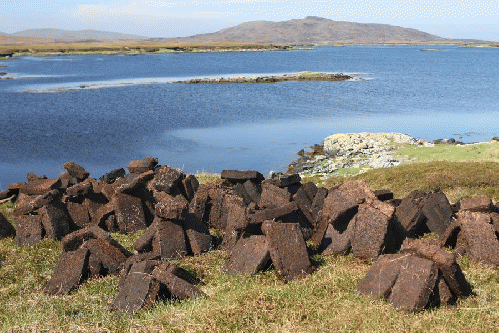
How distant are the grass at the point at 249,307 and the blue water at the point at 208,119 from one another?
1986 centimetres

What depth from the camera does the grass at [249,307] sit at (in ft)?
23.8

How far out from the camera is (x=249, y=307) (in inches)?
306

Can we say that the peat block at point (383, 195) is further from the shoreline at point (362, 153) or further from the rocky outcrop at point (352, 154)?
the rocky outcrop at point (352, 154)

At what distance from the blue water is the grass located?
19863 millimetres

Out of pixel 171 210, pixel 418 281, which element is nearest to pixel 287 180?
pixel 171 210

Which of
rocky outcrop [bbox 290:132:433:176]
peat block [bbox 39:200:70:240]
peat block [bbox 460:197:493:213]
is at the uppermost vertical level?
peat block [bbox 460:197:493:213]

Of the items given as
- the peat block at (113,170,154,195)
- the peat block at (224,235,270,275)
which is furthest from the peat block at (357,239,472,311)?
the peat block at (113,170,154,195)

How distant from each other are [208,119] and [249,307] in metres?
41.2

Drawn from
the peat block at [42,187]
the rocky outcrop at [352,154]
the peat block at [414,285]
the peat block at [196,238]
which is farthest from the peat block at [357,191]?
the rocky outcrop at [352,154]

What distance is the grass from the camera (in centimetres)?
726

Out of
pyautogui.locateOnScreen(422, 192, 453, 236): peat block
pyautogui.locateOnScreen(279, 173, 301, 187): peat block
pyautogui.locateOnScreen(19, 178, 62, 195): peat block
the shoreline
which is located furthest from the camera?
the shoreline

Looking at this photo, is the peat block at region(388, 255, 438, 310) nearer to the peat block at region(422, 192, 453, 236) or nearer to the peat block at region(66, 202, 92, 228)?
the peat block at region(422, 192, 453, 236)

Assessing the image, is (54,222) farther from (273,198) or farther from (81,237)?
(273,198)

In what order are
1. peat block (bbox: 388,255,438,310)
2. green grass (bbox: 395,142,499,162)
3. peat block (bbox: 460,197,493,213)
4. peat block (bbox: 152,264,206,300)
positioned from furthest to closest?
1. green grass (bbox: 395,142,499,162)
2. peat block (bbox: 460,197,493,213)
3. peat block (bbox: 152,264,206,300)
4. peat block (bbox: 388,255,438,310)
